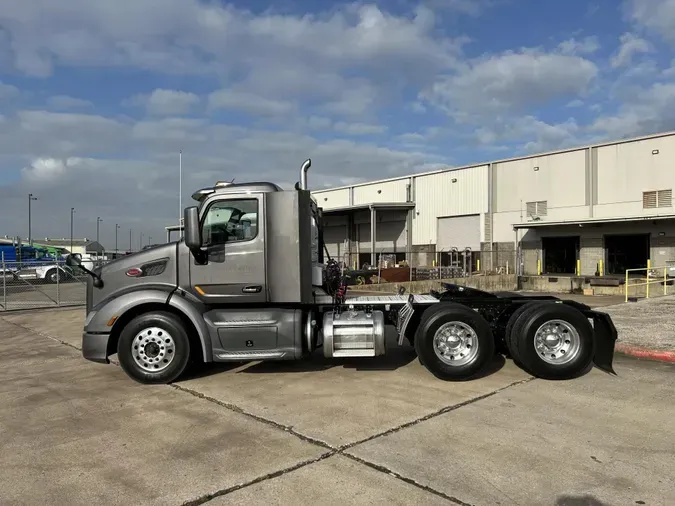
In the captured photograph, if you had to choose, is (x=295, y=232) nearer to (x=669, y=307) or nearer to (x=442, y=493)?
(x=442, y=493)

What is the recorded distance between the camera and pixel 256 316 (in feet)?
22.1

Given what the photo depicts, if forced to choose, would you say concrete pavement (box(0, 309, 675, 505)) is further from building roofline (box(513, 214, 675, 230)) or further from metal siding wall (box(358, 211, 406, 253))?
metal siding wall (box(358, 211, 406, 253))

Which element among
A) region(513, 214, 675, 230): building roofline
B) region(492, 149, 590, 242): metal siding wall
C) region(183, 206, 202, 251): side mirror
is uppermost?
region(492, 149, 590, 242): metal siding wall

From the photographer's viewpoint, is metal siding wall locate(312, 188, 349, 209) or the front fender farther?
metal siding wall locate(312, 188, 349, 209)

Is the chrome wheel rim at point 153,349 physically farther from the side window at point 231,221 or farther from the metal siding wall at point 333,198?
the metal siding wall at point 333,198

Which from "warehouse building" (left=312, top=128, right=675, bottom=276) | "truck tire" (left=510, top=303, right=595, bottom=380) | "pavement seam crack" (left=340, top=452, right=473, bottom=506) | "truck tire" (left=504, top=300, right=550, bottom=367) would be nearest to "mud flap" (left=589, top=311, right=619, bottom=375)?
"truck tire" (left=510, top=303, right=595, bottom=380)

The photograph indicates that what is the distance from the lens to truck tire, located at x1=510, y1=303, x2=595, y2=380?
263 inches

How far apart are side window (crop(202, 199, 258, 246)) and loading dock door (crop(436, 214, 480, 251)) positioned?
93.1 ft

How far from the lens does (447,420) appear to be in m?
5.16

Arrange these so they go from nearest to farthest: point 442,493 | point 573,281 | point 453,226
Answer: point 442,493 → point 573,281 → point 453,226

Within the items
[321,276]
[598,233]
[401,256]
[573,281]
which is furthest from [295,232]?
[401,256]

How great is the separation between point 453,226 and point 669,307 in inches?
822

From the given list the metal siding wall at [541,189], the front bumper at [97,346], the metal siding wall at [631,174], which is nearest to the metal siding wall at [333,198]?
the metal siding wall at [541,189]

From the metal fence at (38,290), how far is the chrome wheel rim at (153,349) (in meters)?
6.88
